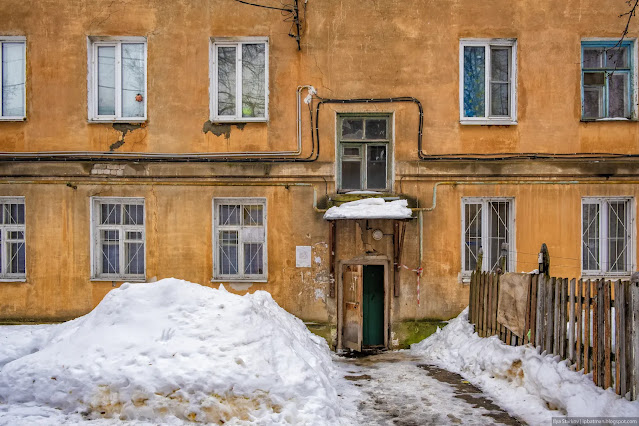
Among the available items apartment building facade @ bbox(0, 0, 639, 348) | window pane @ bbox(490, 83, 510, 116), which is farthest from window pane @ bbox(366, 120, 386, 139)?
window pane @ bbox(490, 83, 510, 116)

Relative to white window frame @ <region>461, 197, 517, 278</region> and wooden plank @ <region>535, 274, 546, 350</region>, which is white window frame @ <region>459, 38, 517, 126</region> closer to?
white window frame @ <region>461, 197, 517, 278</region>

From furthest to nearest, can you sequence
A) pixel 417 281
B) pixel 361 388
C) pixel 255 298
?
pixel 417 281 < pixel 255 298 < pixel 361 388

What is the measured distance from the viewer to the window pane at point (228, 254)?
10000mm

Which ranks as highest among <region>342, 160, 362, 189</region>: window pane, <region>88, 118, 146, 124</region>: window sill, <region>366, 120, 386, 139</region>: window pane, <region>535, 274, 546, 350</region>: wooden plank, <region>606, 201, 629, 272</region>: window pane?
<region>88, 118, 146, 124</region>: window sill

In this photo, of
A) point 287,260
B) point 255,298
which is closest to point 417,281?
point 287,260

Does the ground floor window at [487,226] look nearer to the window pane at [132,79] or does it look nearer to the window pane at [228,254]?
the window pane at [228,254]

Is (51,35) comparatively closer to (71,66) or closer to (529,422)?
(71,66)

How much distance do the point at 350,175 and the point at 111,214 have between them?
5314 millimetres

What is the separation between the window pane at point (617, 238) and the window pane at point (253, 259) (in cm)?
744

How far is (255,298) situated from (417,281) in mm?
3679

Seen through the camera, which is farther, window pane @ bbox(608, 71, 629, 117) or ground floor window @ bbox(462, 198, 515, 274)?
window pane @ bbox(608, 71, 629, 117)

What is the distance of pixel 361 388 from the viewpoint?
23.1ft

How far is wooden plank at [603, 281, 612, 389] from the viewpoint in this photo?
5.09 m

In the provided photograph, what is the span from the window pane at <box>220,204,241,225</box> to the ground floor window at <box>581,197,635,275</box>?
24.3ft
